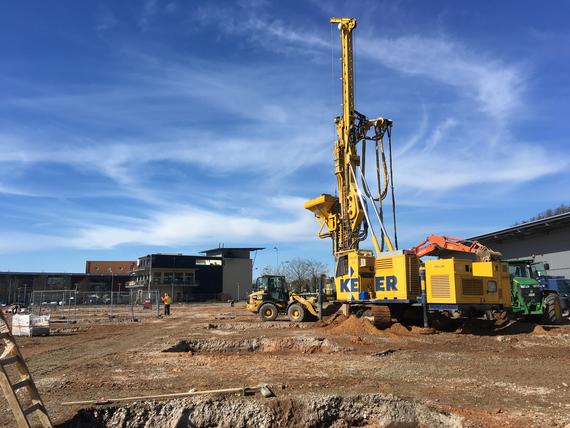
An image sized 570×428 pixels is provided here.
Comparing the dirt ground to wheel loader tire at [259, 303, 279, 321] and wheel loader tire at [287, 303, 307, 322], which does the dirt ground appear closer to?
wheel loader tire at [287, 303, 307, 322]

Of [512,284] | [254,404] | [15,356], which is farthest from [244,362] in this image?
[512,284]

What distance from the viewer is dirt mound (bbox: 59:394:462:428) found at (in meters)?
7.48

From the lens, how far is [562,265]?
29.3m

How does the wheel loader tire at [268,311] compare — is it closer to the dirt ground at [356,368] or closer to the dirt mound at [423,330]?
the dirt ground at [356,368]

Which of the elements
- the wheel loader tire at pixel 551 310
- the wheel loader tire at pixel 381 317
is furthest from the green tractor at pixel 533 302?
the wheel loader tire at pixel 381 317

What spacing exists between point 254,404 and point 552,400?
513 centimetres

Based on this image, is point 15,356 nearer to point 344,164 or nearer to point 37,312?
point 344,164

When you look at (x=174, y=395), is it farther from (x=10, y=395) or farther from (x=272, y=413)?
(x=10, y=395)

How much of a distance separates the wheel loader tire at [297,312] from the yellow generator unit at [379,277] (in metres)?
4.45

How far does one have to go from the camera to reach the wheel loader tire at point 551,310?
66.0 ft

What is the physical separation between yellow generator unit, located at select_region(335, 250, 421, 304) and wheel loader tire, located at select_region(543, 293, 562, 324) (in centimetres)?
677

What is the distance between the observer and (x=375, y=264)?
63.1ft

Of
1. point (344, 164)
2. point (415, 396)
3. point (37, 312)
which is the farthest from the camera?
point (37, 312)

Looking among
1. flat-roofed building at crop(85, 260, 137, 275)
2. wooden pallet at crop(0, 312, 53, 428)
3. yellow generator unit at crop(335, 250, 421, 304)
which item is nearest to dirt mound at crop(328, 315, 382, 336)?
yellow generator unit at crop(335, 250, 421, 304)
